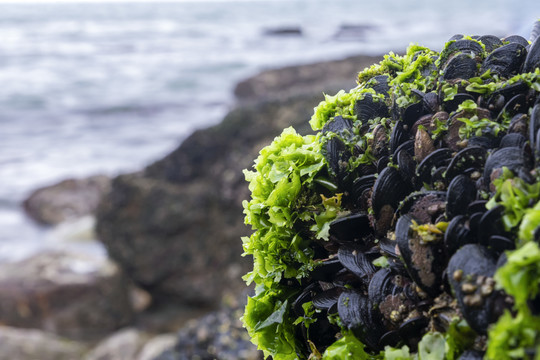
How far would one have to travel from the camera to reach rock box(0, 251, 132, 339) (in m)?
7.79

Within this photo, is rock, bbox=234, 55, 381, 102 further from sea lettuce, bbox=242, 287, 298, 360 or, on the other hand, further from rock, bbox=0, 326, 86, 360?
Result: sea lettuce, bbox=242, 287, 298, 360

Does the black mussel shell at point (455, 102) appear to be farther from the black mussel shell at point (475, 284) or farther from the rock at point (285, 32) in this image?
the rock at point (285, 32)

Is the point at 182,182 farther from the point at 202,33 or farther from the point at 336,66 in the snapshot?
the point at 202,33

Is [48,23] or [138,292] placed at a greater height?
[48,23]

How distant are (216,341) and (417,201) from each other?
356cm

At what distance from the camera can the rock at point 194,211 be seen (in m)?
6.58

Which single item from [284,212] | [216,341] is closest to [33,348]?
[216,341]

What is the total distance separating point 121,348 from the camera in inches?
254

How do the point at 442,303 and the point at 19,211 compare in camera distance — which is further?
the point at 19,211

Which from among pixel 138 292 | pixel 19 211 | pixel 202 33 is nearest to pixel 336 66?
pixel 19 211

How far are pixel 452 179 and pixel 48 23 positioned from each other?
218 feet

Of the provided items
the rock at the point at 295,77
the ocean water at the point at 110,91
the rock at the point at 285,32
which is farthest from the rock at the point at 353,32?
the rock at the point at 295,77

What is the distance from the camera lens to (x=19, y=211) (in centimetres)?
1309

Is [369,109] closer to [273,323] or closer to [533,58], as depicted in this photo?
[533,58]
